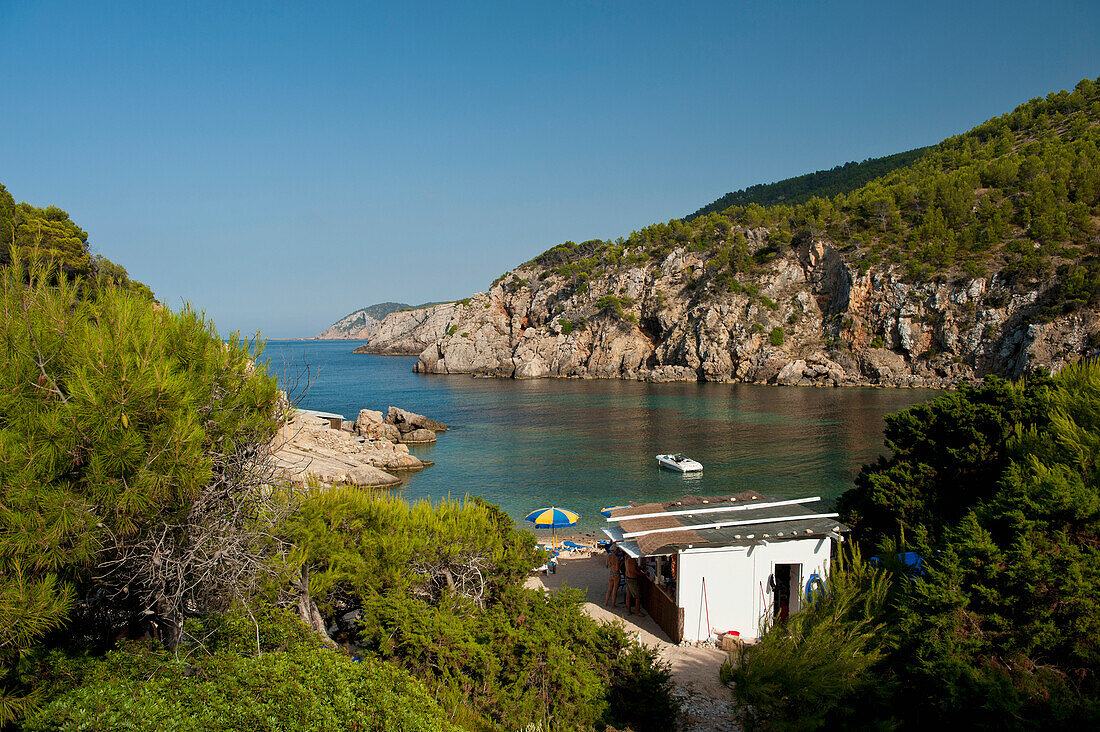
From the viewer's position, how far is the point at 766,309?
70375mm

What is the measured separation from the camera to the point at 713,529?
11.5 meters

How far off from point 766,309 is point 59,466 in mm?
73173

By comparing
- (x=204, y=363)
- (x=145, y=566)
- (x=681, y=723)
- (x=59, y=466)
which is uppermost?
(x=204, y=363)

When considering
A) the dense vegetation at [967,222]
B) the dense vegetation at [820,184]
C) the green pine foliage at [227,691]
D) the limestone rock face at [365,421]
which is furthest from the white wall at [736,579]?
the dense vegetation at [820,184]

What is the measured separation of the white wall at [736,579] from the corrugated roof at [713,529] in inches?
7.4

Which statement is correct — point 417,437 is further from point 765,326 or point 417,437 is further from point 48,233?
point 765,326

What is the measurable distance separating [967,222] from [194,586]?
80.4 meters

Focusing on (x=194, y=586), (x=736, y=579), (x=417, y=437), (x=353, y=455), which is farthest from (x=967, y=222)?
(x=194, y=586)

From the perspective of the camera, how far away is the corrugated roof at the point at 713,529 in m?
10.8

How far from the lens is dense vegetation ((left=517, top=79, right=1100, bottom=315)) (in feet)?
185

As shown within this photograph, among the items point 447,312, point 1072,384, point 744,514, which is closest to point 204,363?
point 744,514

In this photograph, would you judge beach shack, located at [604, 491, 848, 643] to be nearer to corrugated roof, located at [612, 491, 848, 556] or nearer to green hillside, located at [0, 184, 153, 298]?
corrugated roof, located at [612, 491, 848, 556]

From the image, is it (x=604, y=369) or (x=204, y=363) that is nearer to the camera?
(x=204, y=363)

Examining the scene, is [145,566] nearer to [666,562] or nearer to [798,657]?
[798,657]
